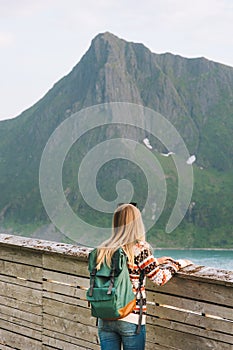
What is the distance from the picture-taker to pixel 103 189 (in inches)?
5802

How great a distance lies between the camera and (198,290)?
10.8ft

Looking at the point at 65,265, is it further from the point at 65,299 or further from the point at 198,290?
the point at 198,290

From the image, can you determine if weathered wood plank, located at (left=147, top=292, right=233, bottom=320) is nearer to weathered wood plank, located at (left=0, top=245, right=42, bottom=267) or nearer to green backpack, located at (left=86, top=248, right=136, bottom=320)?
green backpack, located at (left=86, top=248, right=136, bottom=320)

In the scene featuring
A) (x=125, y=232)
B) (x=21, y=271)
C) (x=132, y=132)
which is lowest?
(x=21, y=271)

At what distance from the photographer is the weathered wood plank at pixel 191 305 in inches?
124

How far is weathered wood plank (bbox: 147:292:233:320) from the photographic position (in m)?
3.14

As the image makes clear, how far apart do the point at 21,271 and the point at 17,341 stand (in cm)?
62

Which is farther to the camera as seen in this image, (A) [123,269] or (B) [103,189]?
(B) [103,189]

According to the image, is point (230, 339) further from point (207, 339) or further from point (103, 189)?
point (103, 189)

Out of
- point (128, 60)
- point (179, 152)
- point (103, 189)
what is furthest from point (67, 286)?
point (128, 60)

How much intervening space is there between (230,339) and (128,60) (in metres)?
197

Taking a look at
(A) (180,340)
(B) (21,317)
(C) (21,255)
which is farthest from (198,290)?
(B) (21,317)

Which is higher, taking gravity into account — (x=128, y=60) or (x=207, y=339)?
(x=128, y=60)

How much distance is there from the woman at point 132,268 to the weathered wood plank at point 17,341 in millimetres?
1435
